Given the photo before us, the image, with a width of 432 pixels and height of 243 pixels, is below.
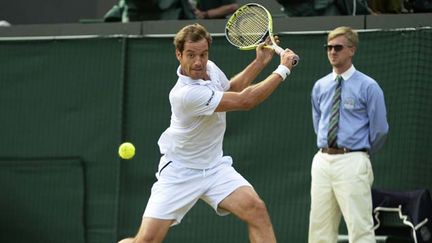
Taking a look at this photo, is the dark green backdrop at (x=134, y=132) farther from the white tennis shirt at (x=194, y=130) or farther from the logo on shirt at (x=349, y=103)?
the white tennis shirt at (x=194, y=130)

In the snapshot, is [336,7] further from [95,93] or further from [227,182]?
[227,182]

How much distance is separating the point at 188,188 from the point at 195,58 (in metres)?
0.90

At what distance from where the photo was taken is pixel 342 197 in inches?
329

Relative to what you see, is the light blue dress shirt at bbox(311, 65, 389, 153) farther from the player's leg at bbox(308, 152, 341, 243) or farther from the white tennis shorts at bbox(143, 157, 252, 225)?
the white tennis shorts at bbox(143, 157, 252, 225)

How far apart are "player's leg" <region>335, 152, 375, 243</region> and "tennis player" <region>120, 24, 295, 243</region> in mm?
1141

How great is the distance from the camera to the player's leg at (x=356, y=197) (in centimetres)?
831

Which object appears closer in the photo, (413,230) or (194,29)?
(194,29)

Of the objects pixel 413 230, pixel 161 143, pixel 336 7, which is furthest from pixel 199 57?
pixel 336 7

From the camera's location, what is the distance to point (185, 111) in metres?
7.37

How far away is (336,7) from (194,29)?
3.16m

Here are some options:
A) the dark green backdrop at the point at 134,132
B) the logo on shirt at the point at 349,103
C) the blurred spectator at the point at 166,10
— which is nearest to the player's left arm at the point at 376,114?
the logo on shirt at the point at 349,103

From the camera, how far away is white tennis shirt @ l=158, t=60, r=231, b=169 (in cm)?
734

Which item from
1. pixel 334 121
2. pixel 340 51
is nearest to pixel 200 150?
pixel 334 121

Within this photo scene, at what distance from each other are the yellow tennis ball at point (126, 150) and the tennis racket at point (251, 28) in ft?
8.78
